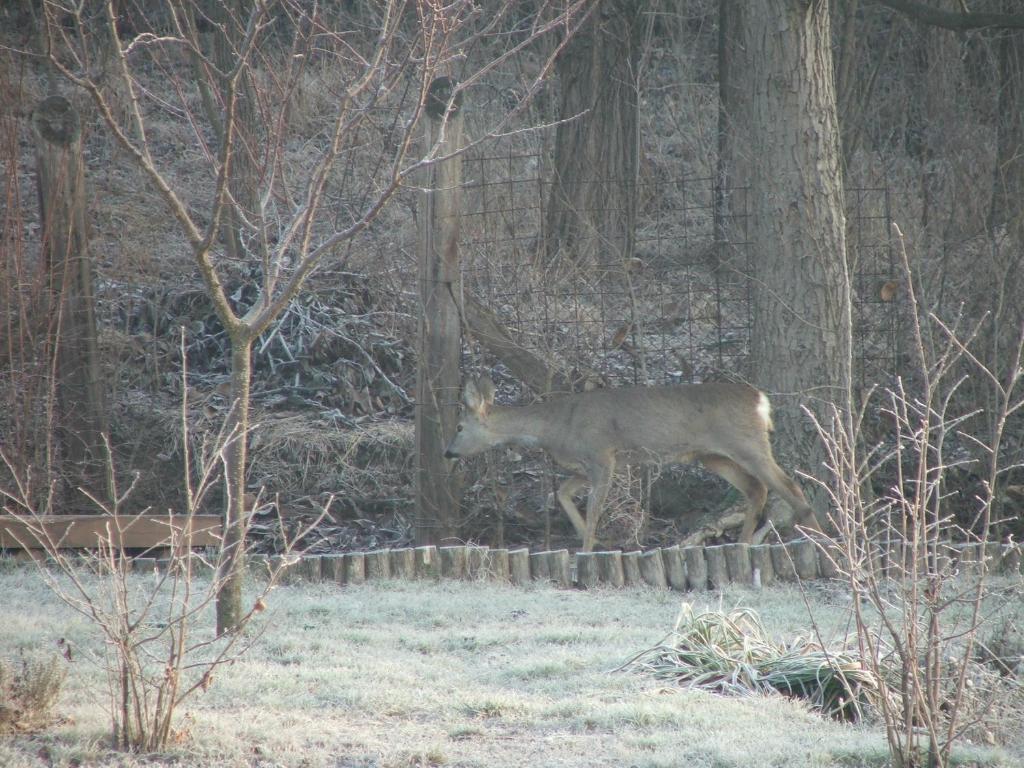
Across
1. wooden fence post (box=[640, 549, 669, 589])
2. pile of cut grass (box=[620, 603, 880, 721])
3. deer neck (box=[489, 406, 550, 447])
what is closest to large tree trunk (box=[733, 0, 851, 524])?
deer neck (box=[489, 406, 550, 447])

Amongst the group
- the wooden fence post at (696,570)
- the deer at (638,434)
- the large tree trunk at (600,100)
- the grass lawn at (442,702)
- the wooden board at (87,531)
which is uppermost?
the large tree trunk at (600,100)

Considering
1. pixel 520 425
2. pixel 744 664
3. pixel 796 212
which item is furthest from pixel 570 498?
pixel 744 664

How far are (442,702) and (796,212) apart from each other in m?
5.53

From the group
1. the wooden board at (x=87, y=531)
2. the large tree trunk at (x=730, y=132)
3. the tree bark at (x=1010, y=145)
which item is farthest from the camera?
the large tree trunk at (x=730, y=132)

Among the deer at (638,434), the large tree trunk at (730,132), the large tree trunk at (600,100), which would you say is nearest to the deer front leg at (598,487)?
the deer at (638,434)

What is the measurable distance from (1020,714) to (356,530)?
6893 millimetres

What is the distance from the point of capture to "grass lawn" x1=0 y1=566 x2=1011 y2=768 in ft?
13.8

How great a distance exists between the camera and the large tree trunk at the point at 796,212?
915 cm

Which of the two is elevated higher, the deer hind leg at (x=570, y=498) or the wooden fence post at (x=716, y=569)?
the deer hind leg at (x=570, y=498)

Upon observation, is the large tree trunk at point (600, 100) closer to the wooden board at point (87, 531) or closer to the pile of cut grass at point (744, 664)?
the wooden board at point (87, 531)

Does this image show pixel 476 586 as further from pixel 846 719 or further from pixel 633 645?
pixel 846 719

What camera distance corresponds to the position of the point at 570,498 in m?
10.0

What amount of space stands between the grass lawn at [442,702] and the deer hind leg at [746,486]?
2.63 metres

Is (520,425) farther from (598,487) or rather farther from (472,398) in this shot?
(598,487)
